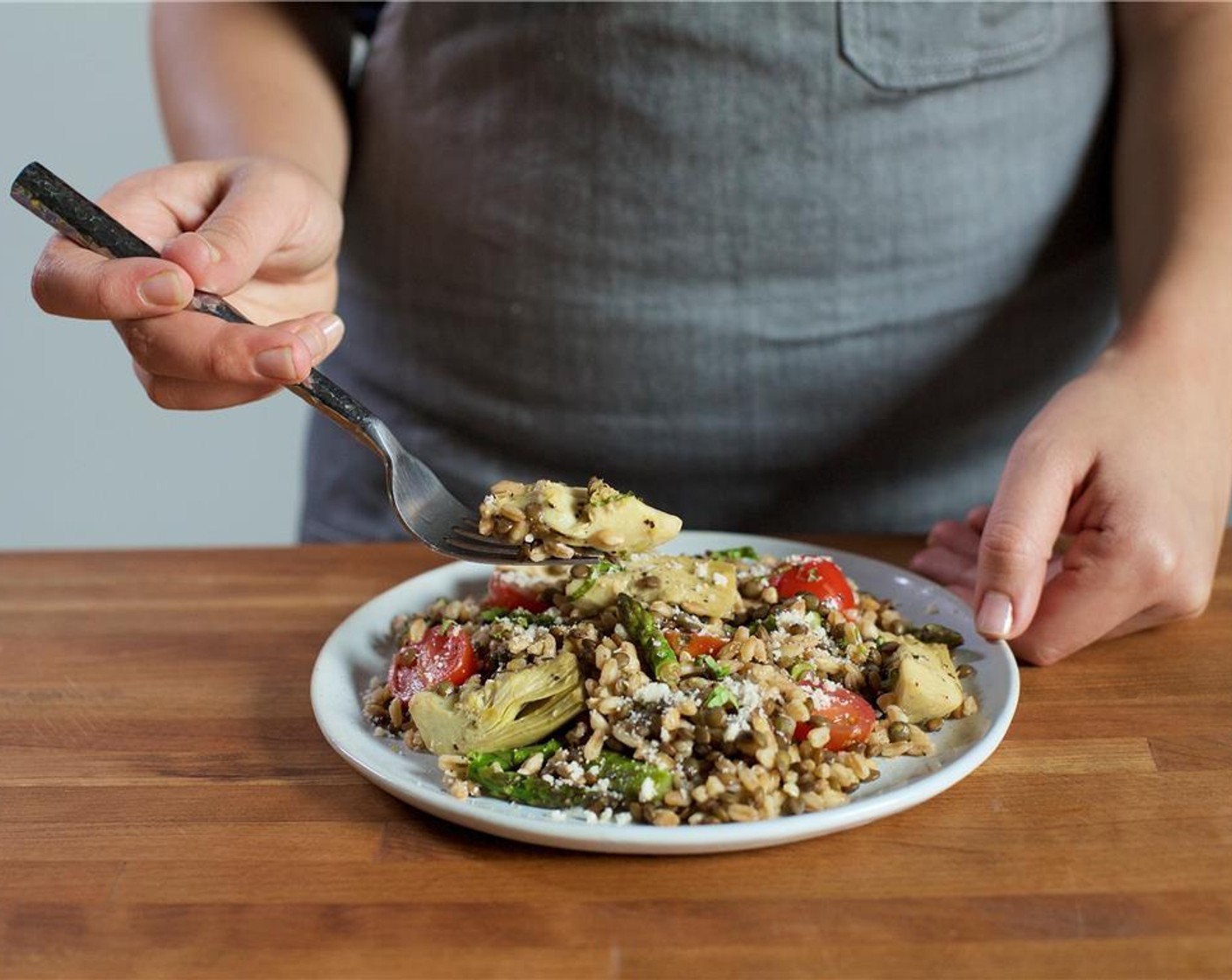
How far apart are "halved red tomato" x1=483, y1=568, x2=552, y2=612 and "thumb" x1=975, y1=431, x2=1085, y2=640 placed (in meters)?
0.46

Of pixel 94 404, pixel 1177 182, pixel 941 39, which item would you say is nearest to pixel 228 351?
pixel 941 39

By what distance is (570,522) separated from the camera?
1263 millimetres

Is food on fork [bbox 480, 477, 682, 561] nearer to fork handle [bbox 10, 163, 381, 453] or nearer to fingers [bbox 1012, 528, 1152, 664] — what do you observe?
fork handle [bbox 10, 163, 381, 453]

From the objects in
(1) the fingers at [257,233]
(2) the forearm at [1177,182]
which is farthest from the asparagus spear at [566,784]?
(2) the forearm at [1177,182]

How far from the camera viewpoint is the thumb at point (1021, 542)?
1.32 metres

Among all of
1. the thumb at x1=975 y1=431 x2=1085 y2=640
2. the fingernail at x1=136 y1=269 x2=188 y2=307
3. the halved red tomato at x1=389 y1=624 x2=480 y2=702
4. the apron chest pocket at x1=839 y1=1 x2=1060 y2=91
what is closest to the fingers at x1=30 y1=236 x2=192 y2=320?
the fingernail at x1=136 y1=269 x2=188 y2=307

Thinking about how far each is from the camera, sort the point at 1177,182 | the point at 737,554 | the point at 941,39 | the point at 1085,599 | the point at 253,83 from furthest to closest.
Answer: the point at 253,83 < the point at 941,39 < the point at 1177,182 < the point at 737,554 < the point at 1085,599

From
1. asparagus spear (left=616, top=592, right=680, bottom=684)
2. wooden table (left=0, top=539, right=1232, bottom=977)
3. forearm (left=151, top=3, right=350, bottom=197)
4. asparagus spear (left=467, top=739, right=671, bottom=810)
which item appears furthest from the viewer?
forearm (left=151, top=3, right=350, bottom=197)

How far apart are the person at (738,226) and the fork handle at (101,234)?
264mm

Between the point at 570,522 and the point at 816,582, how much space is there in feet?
0.96

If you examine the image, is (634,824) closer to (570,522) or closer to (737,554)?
(570,522)

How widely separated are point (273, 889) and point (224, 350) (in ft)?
1.70

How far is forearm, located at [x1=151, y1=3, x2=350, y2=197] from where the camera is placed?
6.12ft

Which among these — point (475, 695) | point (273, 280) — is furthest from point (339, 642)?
point (273, 280)
